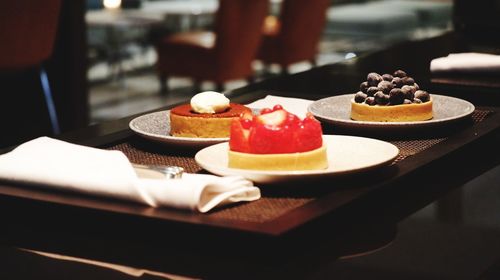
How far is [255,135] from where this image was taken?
46.5 inches

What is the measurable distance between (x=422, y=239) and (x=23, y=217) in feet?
1.82

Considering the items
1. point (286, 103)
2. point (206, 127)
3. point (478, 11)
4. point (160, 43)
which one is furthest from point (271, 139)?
point (160, 43)

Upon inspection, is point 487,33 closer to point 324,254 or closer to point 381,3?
point 324,254

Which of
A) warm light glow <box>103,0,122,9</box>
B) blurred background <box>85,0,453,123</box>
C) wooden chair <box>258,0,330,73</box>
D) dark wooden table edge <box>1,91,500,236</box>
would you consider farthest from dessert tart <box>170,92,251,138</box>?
warm light glow <box>103,0,122,9</box>

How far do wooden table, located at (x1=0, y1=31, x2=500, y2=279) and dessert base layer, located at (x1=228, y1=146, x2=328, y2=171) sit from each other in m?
0.03

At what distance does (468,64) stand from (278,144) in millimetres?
1004

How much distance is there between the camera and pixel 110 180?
1083 millimetres

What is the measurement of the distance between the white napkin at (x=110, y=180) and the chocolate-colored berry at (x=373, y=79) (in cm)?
49

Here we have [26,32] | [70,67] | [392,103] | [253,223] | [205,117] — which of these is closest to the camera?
[253,223]

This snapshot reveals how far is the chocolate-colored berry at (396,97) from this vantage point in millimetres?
1517

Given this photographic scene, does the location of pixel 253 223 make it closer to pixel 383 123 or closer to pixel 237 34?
pixel 383 123

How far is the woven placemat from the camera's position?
1039 mm

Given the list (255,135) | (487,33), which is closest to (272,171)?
(255,135)

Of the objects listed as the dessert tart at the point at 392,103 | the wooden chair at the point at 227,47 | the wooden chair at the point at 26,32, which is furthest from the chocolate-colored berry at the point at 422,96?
the wooden chair at the point at 227,47
